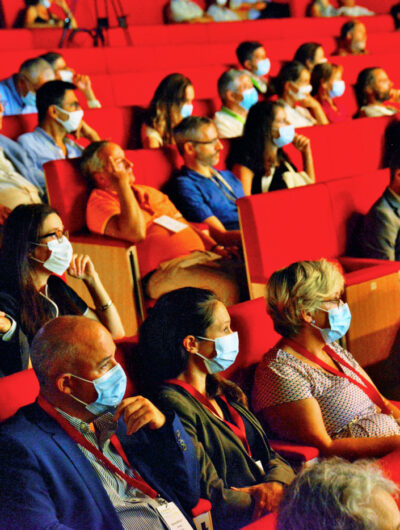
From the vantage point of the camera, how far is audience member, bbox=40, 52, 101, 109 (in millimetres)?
2783

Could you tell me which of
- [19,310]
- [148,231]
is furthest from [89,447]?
[148,231]

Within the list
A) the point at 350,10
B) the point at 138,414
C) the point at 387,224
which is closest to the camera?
the point at 138,414

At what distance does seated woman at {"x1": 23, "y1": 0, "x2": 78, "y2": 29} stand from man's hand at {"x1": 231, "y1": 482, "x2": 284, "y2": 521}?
3229mm

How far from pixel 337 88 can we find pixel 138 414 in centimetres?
249

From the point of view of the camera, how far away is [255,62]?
325 centimetres

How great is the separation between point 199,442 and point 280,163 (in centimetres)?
151

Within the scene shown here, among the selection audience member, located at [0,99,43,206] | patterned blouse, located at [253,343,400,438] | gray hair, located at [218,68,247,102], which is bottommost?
patterned blouse, located at [253,343,400,438]

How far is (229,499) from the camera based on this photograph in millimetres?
1017

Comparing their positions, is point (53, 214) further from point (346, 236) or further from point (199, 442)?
point (346, 236)

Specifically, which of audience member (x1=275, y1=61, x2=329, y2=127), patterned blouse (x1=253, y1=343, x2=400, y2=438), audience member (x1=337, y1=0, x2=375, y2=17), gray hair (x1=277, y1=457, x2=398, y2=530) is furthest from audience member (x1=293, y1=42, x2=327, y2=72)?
gray hair (x1=277, y1=457, x2=398, y2=530)

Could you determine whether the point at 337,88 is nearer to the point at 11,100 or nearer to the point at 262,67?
the point at 262,67

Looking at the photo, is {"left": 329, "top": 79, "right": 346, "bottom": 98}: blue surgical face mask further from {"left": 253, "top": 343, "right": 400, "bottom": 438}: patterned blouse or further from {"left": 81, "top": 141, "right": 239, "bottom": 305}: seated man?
{"left": 253, "top": 343, "right": 400, "bottom": 438}: patterned blouse

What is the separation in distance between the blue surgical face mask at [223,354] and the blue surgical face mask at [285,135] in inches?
49.6

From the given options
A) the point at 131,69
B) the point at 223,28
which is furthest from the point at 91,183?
the point at 223,28
